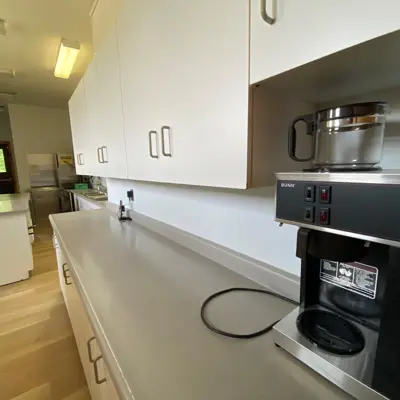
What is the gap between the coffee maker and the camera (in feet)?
1.24

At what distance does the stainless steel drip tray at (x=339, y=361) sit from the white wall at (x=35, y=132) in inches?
252

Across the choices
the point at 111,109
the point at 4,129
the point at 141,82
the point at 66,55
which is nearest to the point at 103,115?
the point at 111,109

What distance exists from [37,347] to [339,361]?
2.07 meters

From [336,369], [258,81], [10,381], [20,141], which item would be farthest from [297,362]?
[20,141]

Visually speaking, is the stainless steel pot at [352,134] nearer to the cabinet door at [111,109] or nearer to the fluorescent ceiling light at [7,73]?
the cabinet door at [111,109]

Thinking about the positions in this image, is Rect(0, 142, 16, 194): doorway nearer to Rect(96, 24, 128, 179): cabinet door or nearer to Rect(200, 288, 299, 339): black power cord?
Rect(96, 24, 128, 179): cabinet door

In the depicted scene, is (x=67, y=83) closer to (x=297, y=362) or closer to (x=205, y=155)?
(x=205, y=155)

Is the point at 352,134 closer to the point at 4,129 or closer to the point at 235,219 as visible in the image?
the point at 235,219

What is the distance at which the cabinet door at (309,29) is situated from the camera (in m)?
0.36

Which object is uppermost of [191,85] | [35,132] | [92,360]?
[35,132]

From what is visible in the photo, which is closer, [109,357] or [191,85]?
[109,357]

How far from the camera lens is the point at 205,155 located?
2.33 feet

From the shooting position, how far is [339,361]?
0.48 metres

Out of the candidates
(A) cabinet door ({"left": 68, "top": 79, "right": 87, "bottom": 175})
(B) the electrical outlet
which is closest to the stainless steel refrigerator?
(A) cabinet door ({"left": 68, "top": 79, "right": 87, "bottom": 175})
